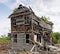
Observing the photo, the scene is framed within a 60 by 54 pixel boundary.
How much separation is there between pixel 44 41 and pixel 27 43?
445 centimetres

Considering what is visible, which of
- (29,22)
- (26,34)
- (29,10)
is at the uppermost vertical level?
(29,10)

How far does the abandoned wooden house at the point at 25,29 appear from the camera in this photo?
27281 mm

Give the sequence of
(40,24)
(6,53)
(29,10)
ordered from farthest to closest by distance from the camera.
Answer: (40,24)
(29,10)
(6,53)

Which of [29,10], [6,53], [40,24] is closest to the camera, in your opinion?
[6,53]

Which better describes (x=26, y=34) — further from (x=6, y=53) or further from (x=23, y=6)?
(x=6, y=53)

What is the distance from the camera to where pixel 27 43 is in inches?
1085

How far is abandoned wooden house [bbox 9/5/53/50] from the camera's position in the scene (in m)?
27.3

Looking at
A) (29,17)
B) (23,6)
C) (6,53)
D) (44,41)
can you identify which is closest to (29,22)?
(29,17)

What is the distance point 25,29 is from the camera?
91.6 ft

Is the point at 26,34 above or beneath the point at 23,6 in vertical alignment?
beneath

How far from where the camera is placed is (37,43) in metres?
27.2

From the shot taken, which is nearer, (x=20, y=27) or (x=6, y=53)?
(x=6, y=53)

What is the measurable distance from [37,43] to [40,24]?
11.9ft

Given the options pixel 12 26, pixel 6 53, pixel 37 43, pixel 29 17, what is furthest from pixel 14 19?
pixel 6 53
